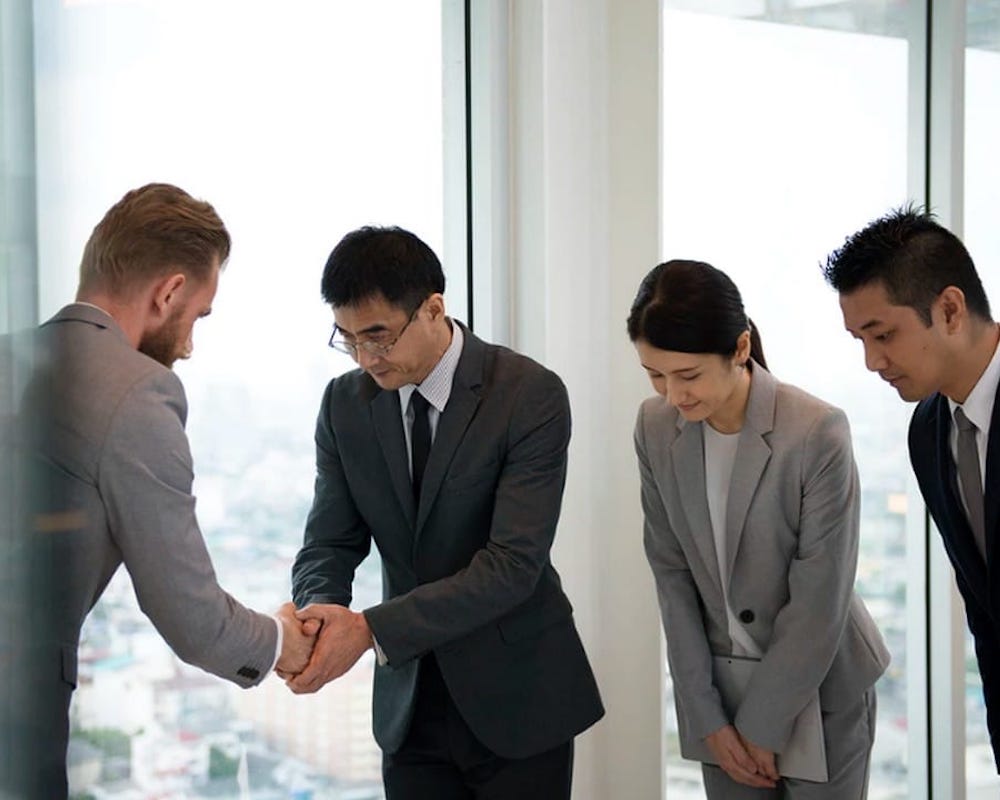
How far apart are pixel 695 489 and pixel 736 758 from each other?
50cm

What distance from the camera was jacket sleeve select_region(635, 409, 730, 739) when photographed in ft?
7.82

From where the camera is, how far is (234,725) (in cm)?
265

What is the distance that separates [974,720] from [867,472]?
36.9 inches

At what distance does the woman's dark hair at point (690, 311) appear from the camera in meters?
2.21

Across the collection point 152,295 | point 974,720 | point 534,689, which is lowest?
point 974,720

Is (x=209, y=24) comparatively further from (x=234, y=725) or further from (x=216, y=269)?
(x=234, y=725)

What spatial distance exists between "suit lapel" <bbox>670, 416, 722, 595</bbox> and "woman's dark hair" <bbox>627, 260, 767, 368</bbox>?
20cm

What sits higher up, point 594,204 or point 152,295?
point 594,204

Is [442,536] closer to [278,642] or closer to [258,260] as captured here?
[278,642]

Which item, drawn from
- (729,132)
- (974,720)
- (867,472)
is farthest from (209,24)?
(974,720)

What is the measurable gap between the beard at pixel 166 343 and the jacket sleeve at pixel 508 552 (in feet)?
2.04

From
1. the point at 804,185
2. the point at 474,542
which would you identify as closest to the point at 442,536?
the point at 474,542

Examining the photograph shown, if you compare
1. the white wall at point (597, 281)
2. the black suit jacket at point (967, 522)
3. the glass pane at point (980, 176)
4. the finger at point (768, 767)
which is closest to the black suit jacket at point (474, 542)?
the finger at point (768, 767)

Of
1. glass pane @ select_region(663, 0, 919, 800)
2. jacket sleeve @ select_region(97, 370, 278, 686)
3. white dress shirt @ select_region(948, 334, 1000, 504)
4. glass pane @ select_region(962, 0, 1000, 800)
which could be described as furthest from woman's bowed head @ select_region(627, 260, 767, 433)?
glass pane @ select_region(962, 0, 1000, 800)
